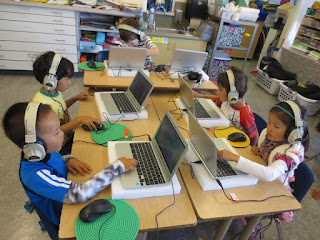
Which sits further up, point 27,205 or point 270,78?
point 270,78

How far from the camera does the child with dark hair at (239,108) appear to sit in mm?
1614

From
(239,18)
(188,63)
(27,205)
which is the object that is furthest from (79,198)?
(239,18)

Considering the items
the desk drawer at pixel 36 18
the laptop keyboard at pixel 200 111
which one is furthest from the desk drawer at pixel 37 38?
the laptop keyboard at pixel 200 111

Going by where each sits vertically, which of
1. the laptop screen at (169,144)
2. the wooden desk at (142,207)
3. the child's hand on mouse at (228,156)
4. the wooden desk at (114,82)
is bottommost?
the wooden desk at (142,207)

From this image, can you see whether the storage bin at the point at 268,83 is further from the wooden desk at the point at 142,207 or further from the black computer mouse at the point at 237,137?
the wooden desk at the point at 142,207

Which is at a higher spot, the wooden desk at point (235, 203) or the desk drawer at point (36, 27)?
the desk drawer at point (36, 27)

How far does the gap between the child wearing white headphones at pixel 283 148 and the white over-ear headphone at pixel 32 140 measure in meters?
0.83

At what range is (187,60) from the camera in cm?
221

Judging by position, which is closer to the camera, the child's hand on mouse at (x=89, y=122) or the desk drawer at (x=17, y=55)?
the child's hand on mouse at (x=89, y=122)

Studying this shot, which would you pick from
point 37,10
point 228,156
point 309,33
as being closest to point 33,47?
Answer: point 37,10

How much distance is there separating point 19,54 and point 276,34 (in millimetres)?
4605

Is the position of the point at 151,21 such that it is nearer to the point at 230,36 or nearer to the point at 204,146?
the point at 230,36

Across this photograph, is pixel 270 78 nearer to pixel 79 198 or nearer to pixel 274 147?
pixel 274 147

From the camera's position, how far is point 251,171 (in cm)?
113
